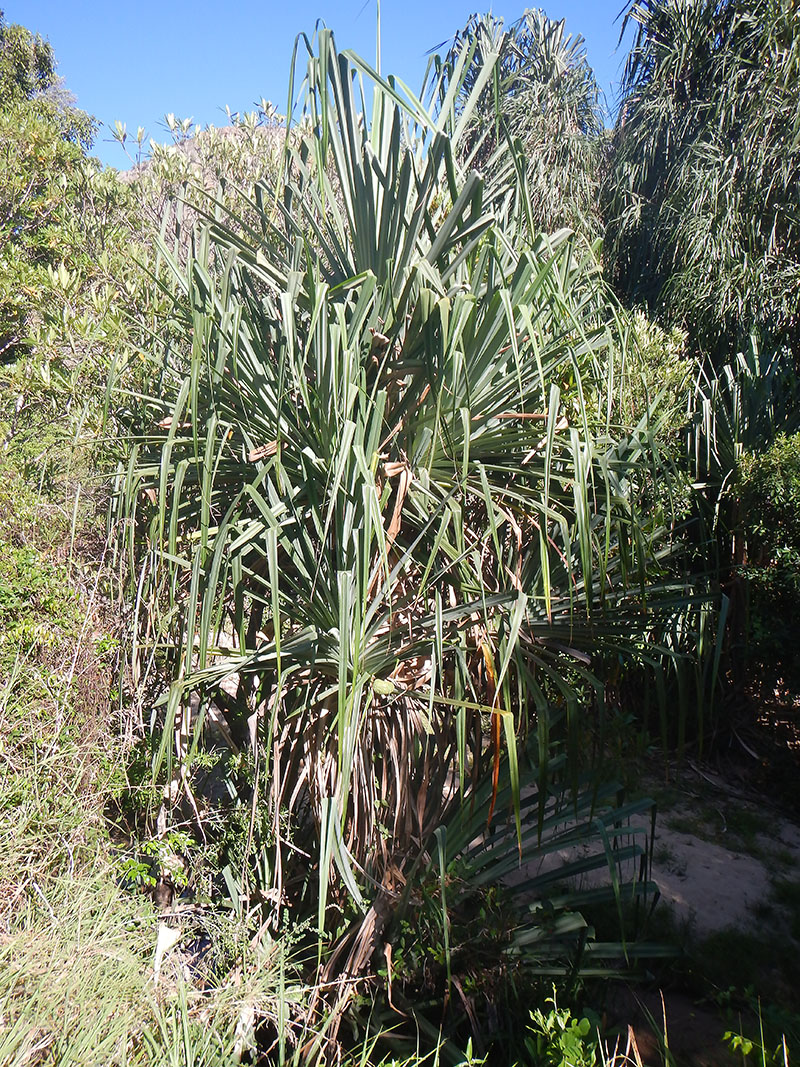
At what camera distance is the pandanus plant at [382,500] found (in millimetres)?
2420

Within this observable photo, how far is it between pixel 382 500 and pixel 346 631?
58 centimetres

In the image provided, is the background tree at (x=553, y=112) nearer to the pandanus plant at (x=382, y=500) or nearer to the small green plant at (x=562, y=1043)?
the pandanus plant at (x=382, y=500)

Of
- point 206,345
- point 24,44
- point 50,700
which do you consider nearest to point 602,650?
point 206,345

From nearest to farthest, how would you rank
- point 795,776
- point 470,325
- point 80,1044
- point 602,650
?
point 80,1044 → point 470,325 → point 602,650 → point 795,776

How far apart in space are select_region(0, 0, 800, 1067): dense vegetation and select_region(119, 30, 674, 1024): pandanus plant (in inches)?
0.7

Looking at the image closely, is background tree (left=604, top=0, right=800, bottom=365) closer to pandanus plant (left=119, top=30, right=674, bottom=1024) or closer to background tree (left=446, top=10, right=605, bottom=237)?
background tree (left=446, top=10, right=605, bottom=237)

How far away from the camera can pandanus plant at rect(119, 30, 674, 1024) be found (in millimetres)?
2420

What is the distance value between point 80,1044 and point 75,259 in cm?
505

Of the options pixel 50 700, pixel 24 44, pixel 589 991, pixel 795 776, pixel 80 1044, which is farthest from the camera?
pixel 24 44

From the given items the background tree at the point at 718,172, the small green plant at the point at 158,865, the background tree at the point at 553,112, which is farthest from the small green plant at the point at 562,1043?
the background tree at the point at 553,112

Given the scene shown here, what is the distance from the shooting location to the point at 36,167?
602cm

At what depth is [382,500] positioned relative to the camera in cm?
269

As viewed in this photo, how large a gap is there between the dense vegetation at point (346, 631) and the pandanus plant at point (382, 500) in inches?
0.7

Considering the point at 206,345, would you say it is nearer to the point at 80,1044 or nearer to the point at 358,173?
the point at 358,173
